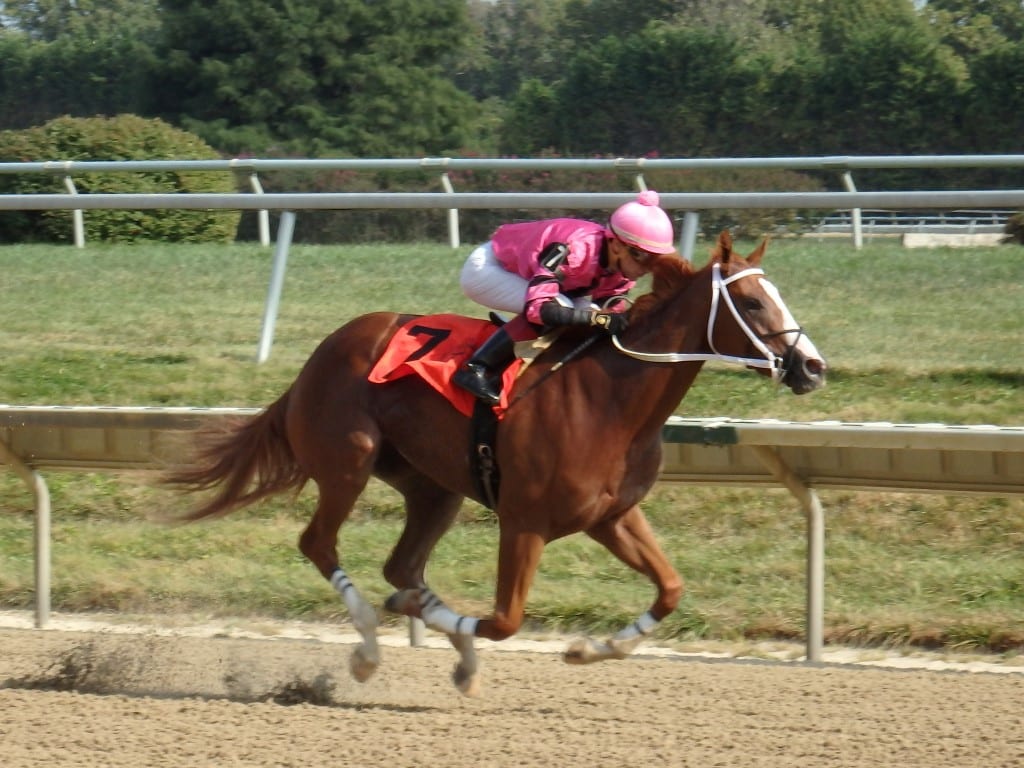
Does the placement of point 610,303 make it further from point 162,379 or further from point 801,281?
point 162,379

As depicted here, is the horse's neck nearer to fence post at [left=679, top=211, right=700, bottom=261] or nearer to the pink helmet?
the pink helmet

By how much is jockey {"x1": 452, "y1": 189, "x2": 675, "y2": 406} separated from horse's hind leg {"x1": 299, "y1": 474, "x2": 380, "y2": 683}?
0.60 m

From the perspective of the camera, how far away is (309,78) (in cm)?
2950

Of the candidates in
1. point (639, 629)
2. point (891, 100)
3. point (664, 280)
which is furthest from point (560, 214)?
point (891, 100)

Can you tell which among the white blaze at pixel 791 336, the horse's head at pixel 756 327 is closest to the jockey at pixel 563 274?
the horse's head at pixel 756 327

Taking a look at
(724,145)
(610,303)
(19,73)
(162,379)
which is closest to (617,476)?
(610,303)

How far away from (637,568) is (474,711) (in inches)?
25.9

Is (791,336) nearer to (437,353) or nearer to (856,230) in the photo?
(437,353)

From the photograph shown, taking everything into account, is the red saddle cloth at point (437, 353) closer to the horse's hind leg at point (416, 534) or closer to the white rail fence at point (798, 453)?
the horse's hind leg at point (416, 534)

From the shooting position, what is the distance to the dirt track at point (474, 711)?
417cm

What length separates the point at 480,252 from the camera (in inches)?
199

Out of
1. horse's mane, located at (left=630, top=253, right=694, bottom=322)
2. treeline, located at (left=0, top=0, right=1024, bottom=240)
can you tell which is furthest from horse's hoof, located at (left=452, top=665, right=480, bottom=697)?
treeline, located at (left=0, top=0, right=1024, bottom=240)

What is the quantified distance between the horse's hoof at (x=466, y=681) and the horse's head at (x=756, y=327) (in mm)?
1266

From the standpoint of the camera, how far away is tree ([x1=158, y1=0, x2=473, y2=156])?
29.0 meters
